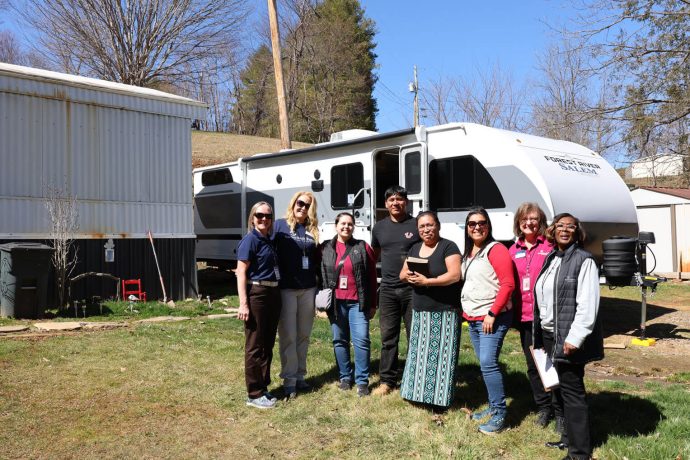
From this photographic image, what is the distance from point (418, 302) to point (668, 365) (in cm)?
356

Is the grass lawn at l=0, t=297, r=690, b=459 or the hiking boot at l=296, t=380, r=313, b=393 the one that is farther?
the hiking boot at l=296, t=380, r=313, b=393

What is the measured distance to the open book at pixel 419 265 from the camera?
4.60m

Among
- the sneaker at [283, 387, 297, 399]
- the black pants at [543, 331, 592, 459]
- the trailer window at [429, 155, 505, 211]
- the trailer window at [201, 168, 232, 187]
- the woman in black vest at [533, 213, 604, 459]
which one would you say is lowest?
the sneaker at [283, 387, 297, 399]

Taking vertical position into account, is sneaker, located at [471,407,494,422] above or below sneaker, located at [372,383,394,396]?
below

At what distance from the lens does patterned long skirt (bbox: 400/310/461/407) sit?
4.67 meters

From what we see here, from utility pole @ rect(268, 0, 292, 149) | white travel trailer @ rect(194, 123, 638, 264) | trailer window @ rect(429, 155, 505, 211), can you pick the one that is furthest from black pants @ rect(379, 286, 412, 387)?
utility pole @ rect(268, 0, 292, 149)

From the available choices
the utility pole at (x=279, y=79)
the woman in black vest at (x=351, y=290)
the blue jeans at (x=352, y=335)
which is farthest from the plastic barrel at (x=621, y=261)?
the utility pole at (x=279, y=79)

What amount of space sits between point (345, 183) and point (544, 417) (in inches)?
244

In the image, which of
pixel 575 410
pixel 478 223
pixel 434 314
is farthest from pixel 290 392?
pixel 575 410

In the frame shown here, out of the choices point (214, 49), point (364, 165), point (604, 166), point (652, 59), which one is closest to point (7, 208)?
point (364, 165)

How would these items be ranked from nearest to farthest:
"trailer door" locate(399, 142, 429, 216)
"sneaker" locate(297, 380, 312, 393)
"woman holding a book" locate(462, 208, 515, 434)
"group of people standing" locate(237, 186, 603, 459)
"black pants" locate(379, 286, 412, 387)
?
A: "group of people standing" locate(237, 186, 603, 459), "woman holding a book" locate(462, 208, 515, 434), "black pants" locate(379, 286, 412, 387), "sneaker" locate(297, 380, 312, 393), "trailer door" locate(399, 142, 429, 216)

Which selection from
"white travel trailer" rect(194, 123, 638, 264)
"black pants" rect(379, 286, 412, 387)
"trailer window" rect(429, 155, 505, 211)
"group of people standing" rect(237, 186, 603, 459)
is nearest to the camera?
"group of people standing" rect(237, 186, 603, 459)

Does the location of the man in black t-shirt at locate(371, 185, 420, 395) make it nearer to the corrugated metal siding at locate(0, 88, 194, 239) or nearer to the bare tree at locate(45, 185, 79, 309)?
the bare tree at locate(45, 185, 79, 309)

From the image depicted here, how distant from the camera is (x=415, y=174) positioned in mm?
9094
